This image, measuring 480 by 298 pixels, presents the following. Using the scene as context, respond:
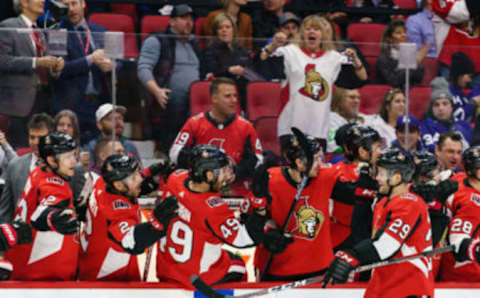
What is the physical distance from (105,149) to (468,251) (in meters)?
2.54

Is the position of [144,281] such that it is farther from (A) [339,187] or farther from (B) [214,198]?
(A) [339,187]

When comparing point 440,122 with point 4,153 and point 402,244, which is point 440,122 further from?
point 4,153

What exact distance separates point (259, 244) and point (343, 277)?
0.70m

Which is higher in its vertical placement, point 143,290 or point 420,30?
point 420,30

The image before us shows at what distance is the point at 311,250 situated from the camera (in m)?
6.24

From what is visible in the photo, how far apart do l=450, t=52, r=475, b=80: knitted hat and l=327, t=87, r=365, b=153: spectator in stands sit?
2.51 ft

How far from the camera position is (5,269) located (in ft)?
19.5

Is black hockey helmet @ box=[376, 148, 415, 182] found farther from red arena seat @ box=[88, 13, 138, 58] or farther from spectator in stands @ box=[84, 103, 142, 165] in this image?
red arena seat @ box=[88, 13, 138, 58]

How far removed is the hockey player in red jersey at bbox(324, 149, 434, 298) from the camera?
18.1 feet

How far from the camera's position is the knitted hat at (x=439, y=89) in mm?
7516

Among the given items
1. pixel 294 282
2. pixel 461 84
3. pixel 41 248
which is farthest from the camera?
pixel 461 84

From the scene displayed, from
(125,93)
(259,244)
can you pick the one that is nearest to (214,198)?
(259,244)

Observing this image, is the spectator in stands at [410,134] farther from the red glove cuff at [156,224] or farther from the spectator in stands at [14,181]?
the spectator in stands at [14,181]

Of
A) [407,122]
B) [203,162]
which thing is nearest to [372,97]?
[407,122]
